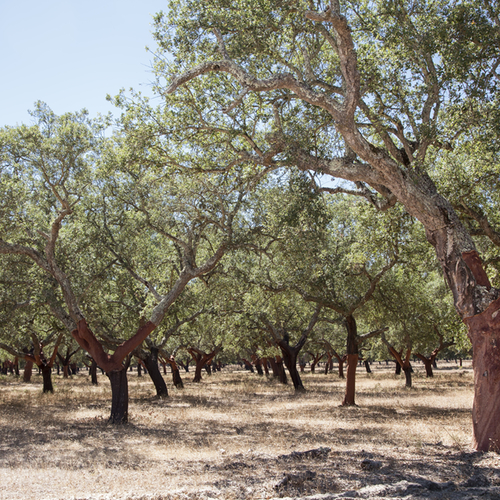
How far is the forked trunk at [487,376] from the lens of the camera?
7570 millimetres

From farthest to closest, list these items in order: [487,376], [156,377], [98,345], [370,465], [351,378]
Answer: [156,377] → [351,378] → [98,345] → [487,376] → [370,465]

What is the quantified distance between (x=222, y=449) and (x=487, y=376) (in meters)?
5.27

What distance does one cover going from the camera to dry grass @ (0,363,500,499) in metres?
6.49

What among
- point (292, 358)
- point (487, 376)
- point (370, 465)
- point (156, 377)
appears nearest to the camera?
point (370, 465)

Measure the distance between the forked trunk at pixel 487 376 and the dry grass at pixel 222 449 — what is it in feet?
1.37

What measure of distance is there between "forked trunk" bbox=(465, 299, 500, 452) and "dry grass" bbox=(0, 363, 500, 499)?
419 millimetres

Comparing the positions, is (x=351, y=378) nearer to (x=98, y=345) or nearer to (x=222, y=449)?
(x=222, y=449)

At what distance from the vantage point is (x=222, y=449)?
Answer: 9.47 m

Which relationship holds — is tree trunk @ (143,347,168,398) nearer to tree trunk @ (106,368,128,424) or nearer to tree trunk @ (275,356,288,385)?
tree trunk @ (106,368,128,424)

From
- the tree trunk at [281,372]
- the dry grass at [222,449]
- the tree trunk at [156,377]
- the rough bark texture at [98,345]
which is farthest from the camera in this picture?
the tree trunk at [281,372]

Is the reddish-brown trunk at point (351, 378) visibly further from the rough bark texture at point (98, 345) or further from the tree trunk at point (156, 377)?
the tree trunk at point (156, 377)

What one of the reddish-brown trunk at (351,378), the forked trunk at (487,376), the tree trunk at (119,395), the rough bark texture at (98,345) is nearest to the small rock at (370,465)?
the forked trunk at (487,376)

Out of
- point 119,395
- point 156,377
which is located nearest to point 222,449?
point 119,395

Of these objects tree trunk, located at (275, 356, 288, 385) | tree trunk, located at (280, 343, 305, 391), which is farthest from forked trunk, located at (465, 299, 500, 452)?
tree trunk, located at (275, 356, 288, 385)
